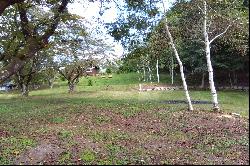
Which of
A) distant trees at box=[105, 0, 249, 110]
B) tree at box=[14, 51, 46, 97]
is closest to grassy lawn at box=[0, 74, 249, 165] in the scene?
distant trees at box=[105, 0, 249, 110]

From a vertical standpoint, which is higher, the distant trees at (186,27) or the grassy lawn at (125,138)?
the distant trees at (186,27)

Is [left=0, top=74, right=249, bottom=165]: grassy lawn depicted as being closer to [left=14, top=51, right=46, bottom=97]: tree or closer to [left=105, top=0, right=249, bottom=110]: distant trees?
[left=105, top=0, right=249, bottom=110]: distant trees

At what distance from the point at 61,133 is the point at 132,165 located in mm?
6865

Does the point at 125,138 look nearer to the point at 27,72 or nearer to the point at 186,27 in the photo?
the point at 186,27

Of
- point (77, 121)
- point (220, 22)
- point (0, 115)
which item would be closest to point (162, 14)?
point (220, 22)

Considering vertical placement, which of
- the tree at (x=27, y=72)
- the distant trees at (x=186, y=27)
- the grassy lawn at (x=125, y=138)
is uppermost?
the distant trees at (x=186, y=27)

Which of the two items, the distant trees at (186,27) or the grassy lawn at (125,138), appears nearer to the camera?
the grassy lawn at (125,138)

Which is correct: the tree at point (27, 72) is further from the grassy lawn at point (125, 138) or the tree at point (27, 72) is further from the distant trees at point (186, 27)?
the grassy lawn at point (125, 138)

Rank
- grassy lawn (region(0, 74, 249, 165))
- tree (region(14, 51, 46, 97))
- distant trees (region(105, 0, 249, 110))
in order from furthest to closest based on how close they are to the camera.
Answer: tree (region(14, 51, 46, 97))
distant trees (region(105, 0, 249, 110))
grassy lawn (region(0, 74, 249, 165))

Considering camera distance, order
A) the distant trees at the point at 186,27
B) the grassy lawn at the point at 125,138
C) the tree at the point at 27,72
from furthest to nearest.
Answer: the tree at the point at 27,72, the distant trees at the point at 186,27, the grassy lawn at the point at 125,138

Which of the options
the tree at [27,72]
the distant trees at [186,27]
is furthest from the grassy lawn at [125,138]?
the tree at [27,72]

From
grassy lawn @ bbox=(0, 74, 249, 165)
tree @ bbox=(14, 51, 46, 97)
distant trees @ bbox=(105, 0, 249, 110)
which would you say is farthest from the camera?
tree @ bbox=(14, 51, 46, 97)

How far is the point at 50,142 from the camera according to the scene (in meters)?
16.5

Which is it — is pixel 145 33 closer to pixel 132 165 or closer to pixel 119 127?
pixel 119 127
